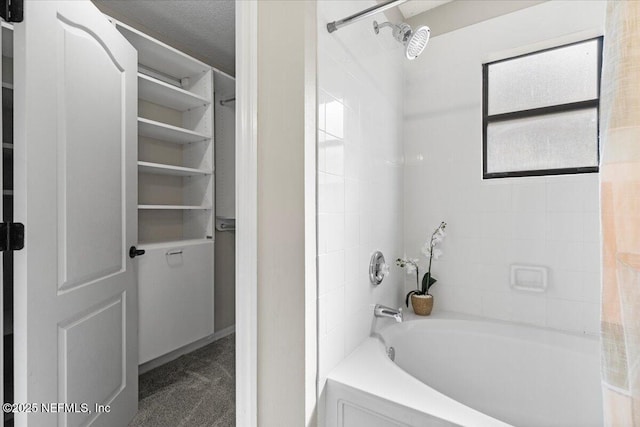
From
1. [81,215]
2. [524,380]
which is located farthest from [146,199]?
[524,380]

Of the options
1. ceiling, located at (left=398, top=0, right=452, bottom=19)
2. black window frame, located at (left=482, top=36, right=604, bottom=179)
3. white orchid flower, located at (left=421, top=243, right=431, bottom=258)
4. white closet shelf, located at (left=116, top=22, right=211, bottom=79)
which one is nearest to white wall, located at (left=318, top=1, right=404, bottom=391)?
white orchid flower, located at (left=421, top=243, right=431, bottom=258)

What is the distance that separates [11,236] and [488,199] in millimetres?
2039

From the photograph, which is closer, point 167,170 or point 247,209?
point 247,209

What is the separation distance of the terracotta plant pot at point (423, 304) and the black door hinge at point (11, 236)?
1.71 metres

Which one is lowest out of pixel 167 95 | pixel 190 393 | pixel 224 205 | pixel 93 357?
pixel 190 393

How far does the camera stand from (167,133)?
7.29ft

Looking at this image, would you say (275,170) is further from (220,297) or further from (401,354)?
(220,297)

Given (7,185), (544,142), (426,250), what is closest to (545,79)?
(544,142)

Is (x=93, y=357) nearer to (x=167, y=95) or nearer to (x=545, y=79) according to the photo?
(x=167, y=95)

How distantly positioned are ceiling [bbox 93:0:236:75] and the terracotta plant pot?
2.16m

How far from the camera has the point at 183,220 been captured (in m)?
2.57

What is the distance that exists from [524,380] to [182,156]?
2.70m

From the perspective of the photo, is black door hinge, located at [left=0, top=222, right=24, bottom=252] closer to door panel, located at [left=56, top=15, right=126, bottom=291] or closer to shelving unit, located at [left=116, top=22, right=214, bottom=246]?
door panel, located at [left=56, top=15, right=126, bottom=291]

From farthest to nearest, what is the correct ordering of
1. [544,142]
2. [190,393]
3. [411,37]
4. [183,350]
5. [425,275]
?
[183,350]
[190,393]
[425,275]
[544,142]
[411,37]
